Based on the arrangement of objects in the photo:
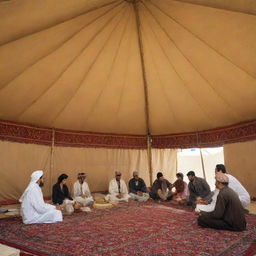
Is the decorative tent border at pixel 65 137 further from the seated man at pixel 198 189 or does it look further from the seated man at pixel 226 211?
the seated man at pixel 226 211

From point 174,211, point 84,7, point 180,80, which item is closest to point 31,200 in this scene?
point 174,211

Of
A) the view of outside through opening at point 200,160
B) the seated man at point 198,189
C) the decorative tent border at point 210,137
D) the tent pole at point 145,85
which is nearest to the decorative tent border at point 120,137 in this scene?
the decorative tent border at point 210,137

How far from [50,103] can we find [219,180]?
12.7 feet

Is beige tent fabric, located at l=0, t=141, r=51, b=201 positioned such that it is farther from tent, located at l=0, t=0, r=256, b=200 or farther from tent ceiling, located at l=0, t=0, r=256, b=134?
tent ceiling, located at l=0, t=0, r=256, b=134

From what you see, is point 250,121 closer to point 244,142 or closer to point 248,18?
point 244,142

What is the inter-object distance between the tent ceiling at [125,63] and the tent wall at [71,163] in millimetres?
625

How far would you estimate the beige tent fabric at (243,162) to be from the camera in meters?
5.78

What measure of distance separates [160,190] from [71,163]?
7.14 ft

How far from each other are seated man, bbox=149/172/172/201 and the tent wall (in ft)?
3.94

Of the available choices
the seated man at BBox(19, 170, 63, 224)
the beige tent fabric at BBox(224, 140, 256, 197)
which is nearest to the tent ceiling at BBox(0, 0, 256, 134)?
the beige tent fabric at BBox(224, 140, 256, 197)

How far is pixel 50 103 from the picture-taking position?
18.9 ft

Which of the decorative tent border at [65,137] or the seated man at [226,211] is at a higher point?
the decorative tent border at [65,137]

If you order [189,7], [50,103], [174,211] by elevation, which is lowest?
[174,211]

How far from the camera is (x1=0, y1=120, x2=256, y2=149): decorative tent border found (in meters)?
5.83
